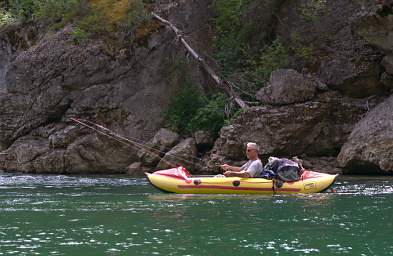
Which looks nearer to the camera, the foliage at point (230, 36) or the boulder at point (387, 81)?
the boulder at point (387, 81)

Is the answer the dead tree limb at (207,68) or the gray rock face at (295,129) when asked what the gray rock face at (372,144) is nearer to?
the gray rock face at (295,129)

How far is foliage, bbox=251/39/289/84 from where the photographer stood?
19.3 meters

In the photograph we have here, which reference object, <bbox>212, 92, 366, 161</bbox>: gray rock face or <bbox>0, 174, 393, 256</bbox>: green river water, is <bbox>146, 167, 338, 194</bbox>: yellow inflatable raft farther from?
<bbox>212, 92, 366, 161</bbox>: gray rock face

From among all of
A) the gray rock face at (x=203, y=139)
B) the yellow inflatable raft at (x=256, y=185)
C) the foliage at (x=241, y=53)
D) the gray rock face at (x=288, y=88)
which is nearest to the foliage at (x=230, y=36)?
the foliage at (x=241, y=53)

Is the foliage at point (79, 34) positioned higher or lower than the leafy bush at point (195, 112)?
higher

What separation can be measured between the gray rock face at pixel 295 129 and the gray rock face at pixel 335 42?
597 mm

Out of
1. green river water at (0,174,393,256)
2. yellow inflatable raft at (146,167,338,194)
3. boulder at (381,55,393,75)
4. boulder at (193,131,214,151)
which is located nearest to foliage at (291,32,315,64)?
boulder at (381,55,393,75)

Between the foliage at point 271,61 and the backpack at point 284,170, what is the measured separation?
717 cm

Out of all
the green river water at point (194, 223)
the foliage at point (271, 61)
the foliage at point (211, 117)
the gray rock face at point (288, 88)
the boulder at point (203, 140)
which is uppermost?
the foliage at point (271, 61)

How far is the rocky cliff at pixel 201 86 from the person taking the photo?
55.9 feet

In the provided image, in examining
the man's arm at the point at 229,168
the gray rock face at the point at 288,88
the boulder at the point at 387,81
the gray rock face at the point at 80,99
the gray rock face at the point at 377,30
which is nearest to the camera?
the man's arm at the point at 229,168

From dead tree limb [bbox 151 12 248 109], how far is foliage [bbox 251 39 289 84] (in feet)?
3.10

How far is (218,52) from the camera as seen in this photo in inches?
846

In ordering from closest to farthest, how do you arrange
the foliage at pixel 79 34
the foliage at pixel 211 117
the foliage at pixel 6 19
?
the foliage at pixel 211 117, the foliage at pixel 79 34, the foliage at pixel 6 19
